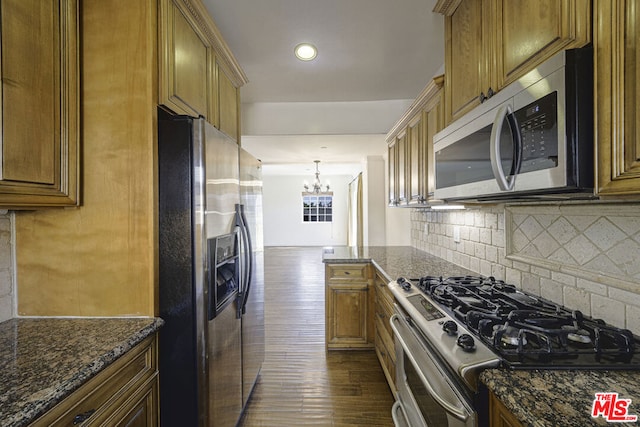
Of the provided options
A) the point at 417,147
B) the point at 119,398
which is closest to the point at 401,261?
the point at 417,147

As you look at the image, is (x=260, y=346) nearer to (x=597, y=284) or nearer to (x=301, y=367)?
(x=301, y=367)

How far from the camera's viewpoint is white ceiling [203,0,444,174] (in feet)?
6.11

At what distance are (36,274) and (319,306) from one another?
3315mm

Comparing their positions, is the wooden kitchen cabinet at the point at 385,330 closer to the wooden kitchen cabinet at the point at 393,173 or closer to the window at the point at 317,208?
the wooden kitchen cabinet at the point at 393,173

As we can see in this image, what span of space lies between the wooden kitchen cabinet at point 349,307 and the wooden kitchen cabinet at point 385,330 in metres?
0.14

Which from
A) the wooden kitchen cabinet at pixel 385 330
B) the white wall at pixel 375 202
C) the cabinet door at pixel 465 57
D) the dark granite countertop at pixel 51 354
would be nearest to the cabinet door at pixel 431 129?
the cabinet door at pixel 465 57

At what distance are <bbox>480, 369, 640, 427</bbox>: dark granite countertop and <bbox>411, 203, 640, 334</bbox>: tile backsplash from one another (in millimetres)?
390

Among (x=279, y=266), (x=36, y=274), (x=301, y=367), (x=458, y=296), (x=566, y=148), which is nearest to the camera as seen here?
(x=566, y=148)

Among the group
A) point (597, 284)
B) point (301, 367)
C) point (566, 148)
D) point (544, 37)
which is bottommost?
point (301, 367)

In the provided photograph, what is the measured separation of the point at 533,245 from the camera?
5.06 feet

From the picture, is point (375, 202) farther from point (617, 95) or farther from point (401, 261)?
point (617, 95)

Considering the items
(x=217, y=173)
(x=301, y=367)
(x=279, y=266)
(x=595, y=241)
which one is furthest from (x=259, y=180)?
(x=279, y=266)
